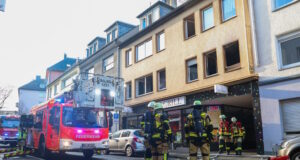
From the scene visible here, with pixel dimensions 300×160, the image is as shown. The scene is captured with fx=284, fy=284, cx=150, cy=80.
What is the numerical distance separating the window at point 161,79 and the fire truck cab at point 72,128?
840 cm

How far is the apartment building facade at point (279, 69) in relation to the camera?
12.7 meters

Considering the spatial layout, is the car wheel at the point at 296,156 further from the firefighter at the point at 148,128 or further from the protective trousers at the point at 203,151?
the firefighter at the point at 148,128

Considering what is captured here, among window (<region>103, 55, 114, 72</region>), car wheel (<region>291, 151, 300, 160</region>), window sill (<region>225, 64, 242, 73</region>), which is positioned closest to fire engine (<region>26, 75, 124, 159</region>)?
window sill (<region>225, 64, 242, 73</region>)

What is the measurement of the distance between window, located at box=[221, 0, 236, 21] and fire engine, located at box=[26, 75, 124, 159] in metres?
7.67

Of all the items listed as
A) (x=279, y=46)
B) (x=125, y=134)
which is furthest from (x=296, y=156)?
(x=125, y=134)

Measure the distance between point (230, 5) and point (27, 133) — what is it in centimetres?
1352

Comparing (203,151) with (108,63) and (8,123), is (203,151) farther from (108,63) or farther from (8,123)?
(108,63)

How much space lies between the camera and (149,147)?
7754 mm

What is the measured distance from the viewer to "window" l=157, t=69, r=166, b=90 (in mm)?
20734

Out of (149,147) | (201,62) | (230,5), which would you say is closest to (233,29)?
(230,5)

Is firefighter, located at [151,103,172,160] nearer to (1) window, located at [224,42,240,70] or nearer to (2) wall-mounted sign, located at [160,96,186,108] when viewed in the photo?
(1) window, located at [224,42,240,70]

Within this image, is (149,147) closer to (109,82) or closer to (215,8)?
(109,82)

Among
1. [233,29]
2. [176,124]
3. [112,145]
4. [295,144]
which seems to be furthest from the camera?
[176,124]

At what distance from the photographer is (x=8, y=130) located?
22672 millimetres
